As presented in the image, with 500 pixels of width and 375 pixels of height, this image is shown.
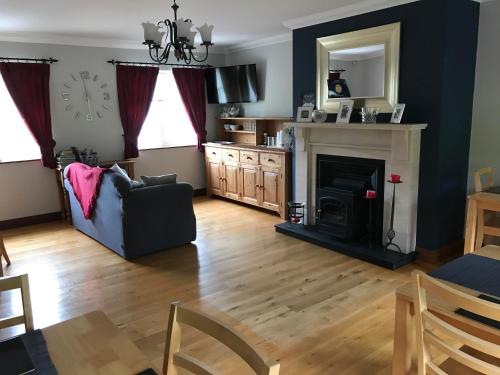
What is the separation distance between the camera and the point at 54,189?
5746 millimetres

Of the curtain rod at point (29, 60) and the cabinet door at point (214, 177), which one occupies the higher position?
the curtain rod at point (29, 60)

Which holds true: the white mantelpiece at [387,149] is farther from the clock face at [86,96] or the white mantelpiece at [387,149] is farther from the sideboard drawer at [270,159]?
the clock face at [86,96]

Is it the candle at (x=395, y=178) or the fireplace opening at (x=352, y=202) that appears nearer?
the candle at (x=395, y=178)

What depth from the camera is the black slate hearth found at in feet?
12.6

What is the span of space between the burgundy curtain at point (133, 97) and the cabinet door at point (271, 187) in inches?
82.1

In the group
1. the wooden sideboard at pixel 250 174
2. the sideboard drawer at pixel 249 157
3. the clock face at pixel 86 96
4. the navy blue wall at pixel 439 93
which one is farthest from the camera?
the sideboard drawer at pixel 249 157

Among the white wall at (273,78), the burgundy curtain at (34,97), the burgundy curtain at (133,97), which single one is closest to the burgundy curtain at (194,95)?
the burgundy curtain at (133,97)

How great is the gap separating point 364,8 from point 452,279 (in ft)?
10.3

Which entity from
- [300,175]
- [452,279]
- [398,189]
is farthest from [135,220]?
[452,279]

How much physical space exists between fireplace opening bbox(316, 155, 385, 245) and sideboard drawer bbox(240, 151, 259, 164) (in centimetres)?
143

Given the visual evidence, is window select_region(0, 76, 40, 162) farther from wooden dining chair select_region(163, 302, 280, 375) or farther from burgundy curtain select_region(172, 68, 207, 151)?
wooden dining chair select_region(163, 302, 280, 375)

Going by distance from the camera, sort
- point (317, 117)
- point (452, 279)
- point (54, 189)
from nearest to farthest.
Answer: point (452, 279) → point (317, 117) → point (54, 189)

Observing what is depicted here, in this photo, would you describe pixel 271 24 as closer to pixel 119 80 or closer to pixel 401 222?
pixel 119 80

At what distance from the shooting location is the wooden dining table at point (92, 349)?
119cm
